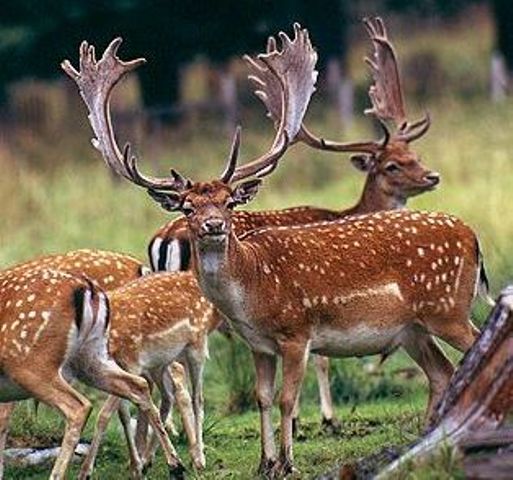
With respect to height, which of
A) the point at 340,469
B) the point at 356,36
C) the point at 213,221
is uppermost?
the point at 213,221

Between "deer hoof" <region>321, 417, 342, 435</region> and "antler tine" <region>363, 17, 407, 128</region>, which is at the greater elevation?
"antler tine" <region>363, 17, 407, 128</region>

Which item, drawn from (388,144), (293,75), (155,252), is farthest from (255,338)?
(388,144)

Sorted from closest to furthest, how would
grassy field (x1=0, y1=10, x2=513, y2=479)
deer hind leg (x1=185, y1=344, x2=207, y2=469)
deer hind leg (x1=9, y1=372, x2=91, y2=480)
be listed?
1. deer hind leg (x1=9, y1=372, x2=91, y2=480)
2. deer hind leg (x1=185, y1=344, x2=207, y2=469)
3. grassy field (x1=0, y1=10, x2=513, y2=479)

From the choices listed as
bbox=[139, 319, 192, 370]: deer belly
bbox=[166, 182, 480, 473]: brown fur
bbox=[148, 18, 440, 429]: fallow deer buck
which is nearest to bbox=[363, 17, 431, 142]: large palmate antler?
bbox=[148, 18, 440, 429]: fallow deer buck

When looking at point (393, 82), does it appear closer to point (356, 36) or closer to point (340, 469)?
point (340, 469)

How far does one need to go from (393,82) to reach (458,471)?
280 inches

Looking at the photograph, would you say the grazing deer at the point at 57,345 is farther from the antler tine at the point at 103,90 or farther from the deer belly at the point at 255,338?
the antler tine at the point at 103,90

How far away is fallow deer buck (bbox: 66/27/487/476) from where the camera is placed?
34.8 feet

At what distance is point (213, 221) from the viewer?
10.3m

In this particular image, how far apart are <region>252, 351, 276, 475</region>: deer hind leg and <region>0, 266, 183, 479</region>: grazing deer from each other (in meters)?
0.49

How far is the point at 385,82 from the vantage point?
49.9ft

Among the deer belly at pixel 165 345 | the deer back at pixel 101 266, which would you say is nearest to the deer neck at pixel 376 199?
the deer back at pixel 101 266

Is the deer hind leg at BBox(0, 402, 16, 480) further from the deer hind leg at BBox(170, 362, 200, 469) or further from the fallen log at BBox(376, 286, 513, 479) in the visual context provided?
the fallen log at BBox(376, 286, 513, 479)

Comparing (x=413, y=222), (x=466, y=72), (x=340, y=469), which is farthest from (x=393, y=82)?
(x=466, y=72)
